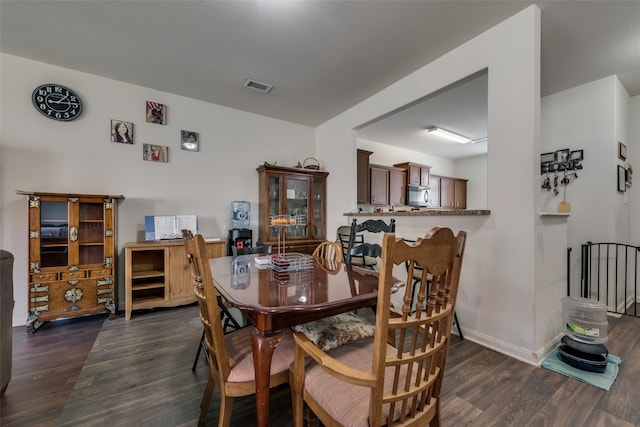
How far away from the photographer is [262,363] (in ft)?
3.57

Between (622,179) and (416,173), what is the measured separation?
313 cm

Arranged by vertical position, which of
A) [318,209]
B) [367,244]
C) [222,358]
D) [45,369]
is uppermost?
[318,209]

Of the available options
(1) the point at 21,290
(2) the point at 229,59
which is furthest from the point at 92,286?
(2) the point at 229,59

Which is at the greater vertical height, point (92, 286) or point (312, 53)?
point (312, 53)

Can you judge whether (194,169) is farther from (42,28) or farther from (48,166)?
(42,28)

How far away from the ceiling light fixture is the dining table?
3892 mm

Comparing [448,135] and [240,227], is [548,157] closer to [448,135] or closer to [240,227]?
[448,135]

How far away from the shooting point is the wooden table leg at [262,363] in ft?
3.54

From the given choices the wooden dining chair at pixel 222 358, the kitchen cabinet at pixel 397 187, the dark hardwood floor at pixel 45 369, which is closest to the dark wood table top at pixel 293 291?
the wooden dining chair at pixel 222 358

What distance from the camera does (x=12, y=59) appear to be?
266 cm

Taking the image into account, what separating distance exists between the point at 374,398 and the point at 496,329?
196 cm

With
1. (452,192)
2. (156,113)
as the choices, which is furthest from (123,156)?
(452,192)

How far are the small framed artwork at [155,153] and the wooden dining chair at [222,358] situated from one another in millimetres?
2694

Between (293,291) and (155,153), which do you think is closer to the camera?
(293,291)
